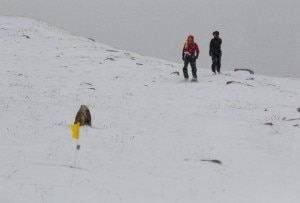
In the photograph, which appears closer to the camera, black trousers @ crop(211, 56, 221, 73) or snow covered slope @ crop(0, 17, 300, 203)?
snow covered slope @ crop(0, 17, 300, 203)

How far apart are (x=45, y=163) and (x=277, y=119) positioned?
9.40 m

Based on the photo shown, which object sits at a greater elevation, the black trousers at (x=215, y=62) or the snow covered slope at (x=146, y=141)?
the black trousers at (x=215, y=62)

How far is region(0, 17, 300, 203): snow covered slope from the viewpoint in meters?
8.77

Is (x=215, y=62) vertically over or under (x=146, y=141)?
over

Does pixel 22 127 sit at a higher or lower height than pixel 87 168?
higher

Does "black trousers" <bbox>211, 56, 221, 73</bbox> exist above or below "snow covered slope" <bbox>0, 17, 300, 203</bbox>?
above

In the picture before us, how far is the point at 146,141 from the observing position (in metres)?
12.6

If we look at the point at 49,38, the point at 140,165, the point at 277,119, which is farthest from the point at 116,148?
the point at 49,38

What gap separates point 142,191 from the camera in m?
8.70

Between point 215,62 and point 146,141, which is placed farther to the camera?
point 215,62

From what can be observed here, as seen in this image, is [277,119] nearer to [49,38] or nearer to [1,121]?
[1,121]

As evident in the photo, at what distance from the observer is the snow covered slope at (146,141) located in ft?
28.8

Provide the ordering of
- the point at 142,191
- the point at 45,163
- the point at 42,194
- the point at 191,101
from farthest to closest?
the point at 191,101 → the point at 45,163 → the point at 142,191 → the point at 42,194

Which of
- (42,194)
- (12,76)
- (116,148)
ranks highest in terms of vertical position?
(12,76)
